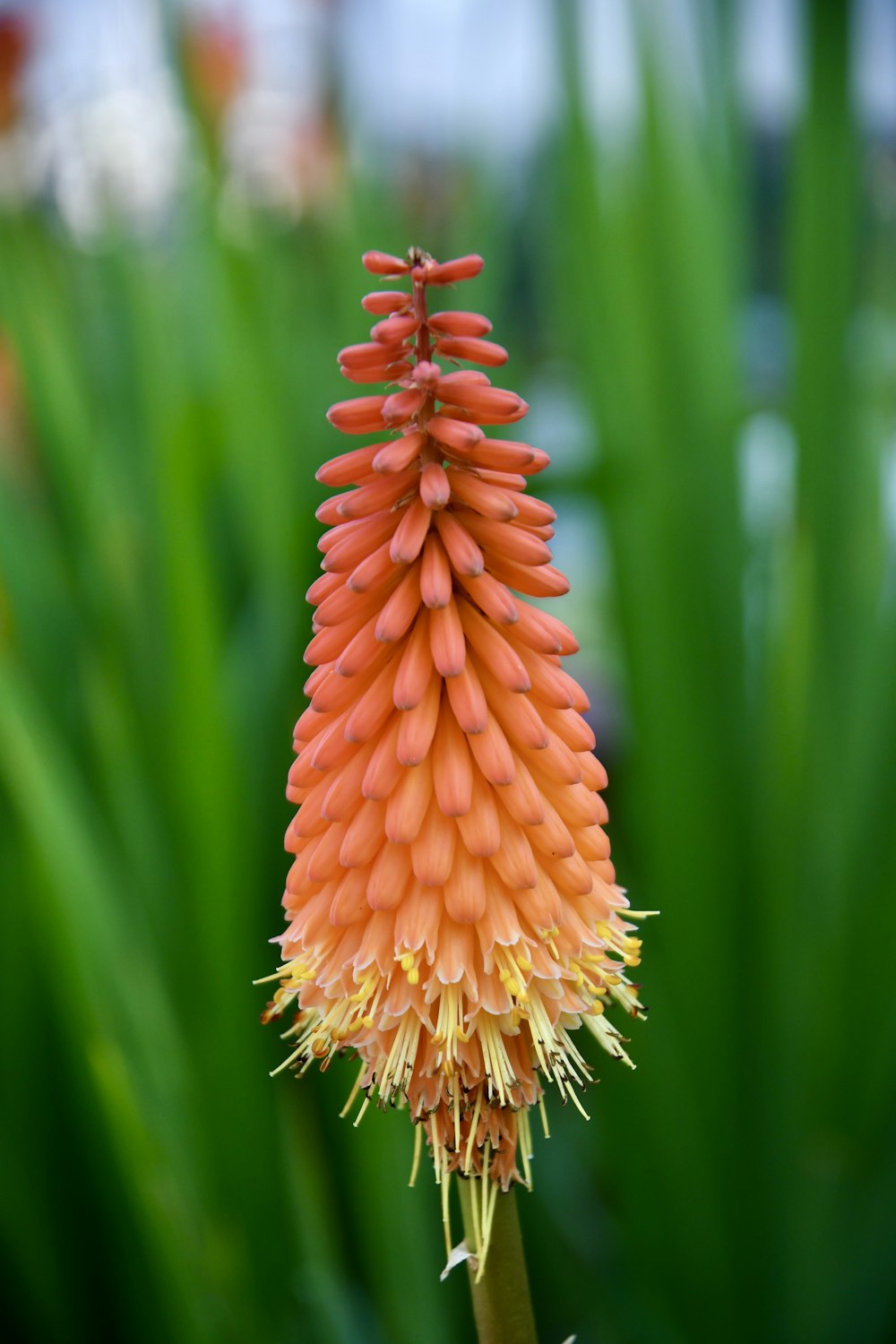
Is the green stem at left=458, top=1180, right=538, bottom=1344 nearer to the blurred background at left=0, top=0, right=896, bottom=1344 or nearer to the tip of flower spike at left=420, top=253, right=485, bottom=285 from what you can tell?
the tip of flower spike at left=420, top=253, right=485, bottom=285

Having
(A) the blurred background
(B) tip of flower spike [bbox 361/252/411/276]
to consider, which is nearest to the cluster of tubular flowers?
(B) tip of flower spike [bbox 361/252/411/276]

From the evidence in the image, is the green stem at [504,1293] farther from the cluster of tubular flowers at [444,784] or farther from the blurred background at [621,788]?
the blurred background at [621,788]

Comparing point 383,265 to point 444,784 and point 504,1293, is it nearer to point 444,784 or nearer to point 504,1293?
point 444,784

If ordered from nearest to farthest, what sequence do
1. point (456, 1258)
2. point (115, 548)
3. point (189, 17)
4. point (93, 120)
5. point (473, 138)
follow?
point (456, 1258) < point (115, 548) < point (189, 17) < point (473, 138) < point (93, 120)

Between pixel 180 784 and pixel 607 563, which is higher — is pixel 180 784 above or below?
below

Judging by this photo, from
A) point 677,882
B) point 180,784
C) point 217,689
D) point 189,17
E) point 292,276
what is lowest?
point 677,882

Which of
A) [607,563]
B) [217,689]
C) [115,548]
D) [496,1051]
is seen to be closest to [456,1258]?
[496,1051]

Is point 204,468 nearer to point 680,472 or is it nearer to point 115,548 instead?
point 115,548
